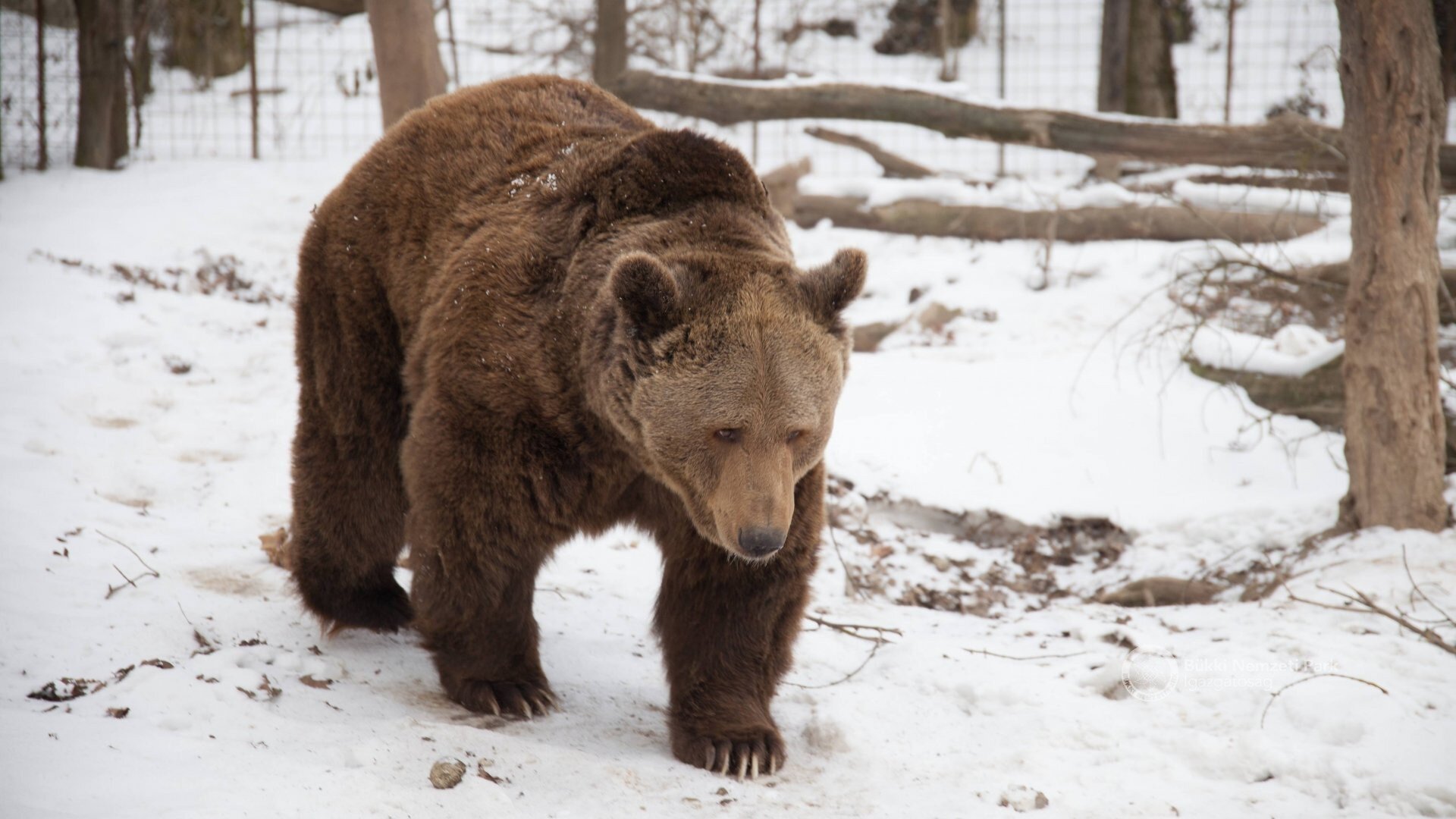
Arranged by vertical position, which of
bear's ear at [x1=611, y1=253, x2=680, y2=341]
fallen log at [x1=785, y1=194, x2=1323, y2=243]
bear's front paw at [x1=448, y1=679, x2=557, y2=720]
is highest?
fallen log at [x1=785, y1=194, x2=1323, y2=243]

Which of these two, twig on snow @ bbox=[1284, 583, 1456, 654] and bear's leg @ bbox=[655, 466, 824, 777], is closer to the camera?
bear's leg @ bbox=[655, 466, 824, 777]

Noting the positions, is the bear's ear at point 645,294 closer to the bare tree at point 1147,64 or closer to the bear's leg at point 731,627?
the bear's leg at point 731,627

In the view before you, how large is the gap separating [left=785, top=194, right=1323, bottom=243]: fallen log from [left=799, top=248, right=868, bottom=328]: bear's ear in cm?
651

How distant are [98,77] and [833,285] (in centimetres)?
1170

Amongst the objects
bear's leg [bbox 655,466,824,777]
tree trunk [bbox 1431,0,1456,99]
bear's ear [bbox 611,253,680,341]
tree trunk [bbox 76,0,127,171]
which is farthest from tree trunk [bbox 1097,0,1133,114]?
bear's ear [bbox 611,253,680,341]

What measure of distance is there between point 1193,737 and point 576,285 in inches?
91.7

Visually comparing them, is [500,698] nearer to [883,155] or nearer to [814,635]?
[814,635]

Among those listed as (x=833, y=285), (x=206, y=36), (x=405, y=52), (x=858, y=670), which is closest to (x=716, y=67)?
(x=206, y=36)

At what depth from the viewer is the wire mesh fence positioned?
13453mm

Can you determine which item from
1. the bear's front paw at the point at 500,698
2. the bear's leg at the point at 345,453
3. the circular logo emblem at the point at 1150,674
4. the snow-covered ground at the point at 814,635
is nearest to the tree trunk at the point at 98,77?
the snow-covered ground at the point at 814,635

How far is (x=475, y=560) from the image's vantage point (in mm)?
3451

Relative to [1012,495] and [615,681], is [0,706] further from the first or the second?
[1012,495]

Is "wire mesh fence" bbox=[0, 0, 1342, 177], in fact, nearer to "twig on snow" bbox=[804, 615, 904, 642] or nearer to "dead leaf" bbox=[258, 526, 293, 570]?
"twig on snow" bbox=[804, 615, 904, 642]

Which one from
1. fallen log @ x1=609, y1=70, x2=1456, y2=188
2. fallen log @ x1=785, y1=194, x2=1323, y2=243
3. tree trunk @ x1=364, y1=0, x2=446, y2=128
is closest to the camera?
tree trunk @ x1=364, y1=0, x2=446, y2=128
